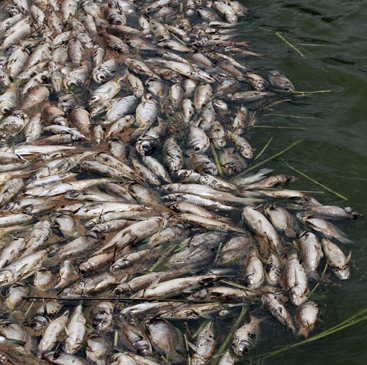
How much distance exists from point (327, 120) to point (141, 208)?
135 inches

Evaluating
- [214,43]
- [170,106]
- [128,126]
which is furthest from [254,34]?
[128,126]

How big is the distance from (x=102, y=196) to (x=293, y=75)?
4.21m

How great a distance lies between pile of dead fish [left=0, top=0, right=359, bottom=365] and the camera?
543 cm

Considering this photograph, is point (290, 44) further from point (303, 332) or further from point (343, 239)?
point (303, 332)

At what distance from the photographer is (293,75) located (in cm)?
935

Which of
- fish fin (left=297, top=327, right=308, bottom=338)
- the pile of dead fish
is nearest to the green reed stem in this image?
the pile of dead fish

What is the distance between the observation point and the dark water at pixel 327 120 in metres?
5.44

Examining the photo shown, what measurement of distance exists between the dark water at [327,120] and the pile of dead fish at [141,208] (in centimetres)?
24

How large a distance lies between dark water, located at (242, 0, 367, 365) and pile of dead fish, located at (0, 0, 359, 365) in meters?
0.24

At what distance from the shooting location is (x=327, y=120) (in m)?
8.49

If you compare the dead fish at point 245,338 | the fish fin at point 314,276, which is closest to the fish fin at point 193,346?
the dead fish at point 245,338

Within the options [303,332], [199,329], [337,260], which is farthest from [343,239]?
[199,329]

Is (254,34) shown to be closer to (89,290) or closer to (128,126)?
(128,126)

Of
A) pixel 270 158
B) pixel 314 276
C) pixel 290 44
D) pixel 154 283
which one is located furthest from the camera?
pixel 290 44
